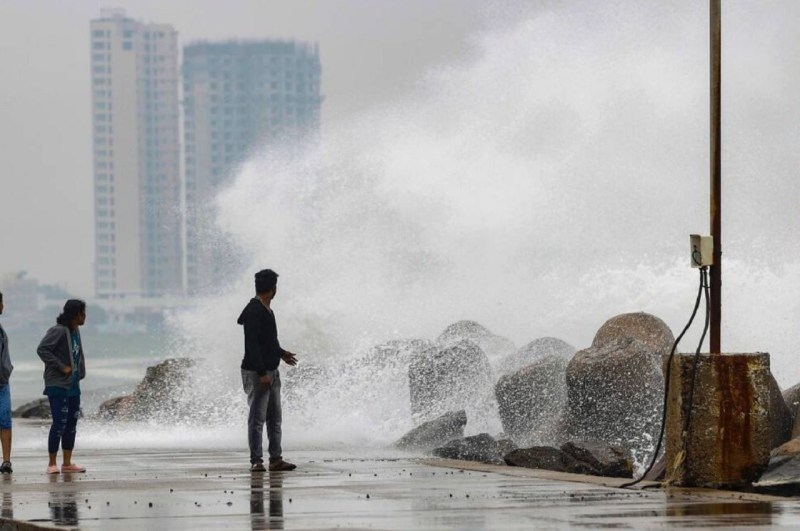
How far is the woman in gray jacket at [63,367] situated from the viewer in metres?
16.6

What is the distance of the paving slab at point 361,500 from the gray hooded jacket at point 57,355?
846mm

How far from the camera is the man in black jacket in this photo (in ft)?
52.2

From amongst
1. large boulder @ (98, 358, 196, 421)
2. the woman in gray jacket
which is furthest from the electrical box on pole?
large boulder @ (98, 358, 196, 421)

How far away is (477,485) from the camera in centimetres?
1416

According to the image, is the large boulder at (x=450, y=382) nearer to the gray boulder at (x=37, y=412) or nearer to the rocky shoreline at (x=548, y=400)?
the rocky shoreline at (x=548, y=400)

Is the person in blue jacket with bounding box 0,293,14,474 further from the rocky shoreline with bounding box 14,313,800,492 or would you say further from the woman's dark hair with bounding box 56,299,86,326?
the rocky shoreline with bounding box 14,313,800,492

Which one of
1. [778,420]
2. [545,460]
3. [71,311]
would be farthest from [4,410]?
[778,420]

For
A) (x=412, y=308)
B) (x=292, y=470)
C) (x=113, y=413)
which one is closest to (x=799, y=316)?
(x=412, y=308)

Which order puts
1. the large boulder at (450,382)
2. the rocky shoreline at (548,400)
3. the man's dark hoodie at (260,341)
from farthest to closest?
the large boulder at (450,382) → the rocky shoreline at (548,400) → the man's dark hoodie at (260,341)

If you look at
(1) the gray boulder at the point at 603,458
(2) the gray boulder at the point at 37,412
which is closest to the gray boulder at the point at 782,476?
(1) the gray boulder at the point at 603,458

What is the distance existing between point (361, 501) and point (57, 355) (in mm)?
4739

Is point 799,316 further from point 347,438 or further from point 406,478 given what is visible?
point 406,478

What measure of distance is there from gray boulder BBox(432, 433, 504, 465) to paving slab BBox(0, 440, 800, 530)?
108 cm

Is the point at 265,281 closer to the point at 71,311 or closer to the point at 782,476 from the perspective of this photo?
the point at 71,311
